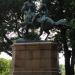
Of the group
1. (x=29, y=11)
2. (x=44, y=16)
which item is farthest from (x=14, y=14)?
(x=44, y=16)

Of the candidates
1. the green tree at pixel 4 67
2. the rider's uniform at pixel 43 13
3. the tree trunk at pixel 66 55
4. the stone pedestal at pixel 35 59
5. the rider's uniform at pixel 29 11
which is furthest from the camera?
the green tree at pixel 4 67

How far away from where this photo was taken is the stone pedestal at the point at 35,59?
1703 cm

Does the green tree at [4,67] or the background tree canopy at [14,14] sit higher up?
the background tree canopy at [14,14]

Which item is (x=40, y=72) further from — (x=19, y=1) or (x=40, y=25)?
(x=19, y=1)

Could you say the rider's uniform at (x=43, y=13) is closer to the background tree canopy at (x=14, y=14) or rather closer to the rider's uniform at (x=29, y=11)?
the rider's uniform at (x=29, y=11)

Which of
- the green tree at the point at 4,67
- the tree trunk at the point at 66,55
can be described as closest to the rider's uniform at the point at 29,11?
the tree trunk at the point at 66,55

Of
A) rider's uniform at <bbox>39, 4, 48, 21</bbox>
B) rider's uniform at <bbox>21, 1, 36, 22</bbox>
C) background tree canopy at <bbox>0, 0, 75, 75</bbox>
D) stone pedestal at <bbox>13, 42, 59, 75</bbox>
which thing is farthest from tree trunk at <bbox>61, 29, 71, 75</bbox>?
stone pedestal at <bbox>13, 42, 59, 75</bbox>

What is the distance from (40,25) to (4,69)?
2257cm

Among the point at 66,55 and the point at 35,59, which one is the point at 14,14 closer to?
the point at 66,55

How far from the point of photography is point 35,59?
1719 centimetres

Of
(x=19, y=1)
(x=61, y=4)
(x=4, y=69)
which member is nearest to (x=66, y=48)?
(x=61, y=4)

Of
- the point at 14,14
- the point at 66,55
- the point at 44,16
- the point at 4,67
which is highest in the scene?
the point at 14,14

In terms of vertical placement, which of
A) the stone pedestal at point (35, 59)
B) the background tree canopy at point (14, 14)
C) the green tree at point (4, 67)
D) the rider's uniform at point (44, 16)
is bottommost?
the stone pedestal at point (35, 59)

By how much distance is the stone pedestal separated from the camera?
1703cm
